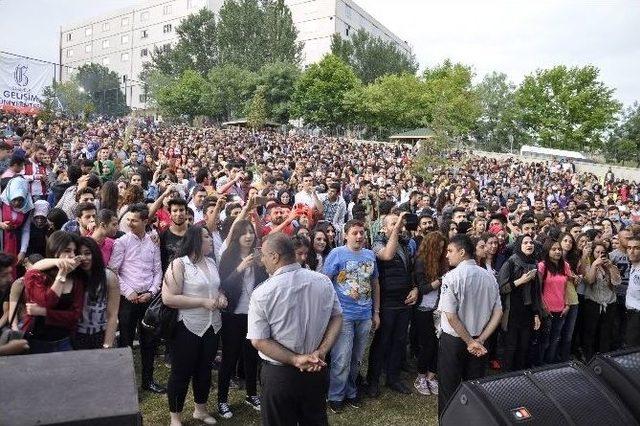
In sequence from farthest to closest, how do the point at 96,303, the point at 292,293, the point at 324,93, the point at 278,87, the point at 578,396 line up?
1. the point at 278,87
2. the point at 324,93
3. the point at 96,303
4. the point at 292,293
5. the point at 578,396

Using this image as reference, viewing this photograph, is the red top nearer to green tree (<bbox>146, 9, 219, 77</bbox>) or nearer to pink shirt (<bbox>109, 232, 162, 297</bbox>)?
pink shirt (<bbox>109, 232, 162, 297</bbox>)

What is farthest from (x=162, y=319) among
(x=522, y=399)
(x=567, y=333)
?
(x=567, y=333)

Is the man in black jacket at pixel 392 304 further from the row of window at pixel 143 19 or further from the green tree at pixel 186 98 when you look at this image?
the row of window at pixel 143 19

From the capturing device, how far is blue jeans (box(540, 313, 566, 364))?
225 inches

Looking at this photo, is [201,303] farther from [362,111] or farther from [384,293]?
[362,111]

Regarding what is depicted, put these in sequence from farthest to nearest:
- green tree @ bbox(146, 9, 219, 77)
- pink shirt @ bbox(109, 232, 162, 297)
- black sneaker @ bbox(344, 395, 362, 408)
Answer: green tree @ bbox(146, 9, 219, 77)
black sneaker @ bbox(344, 395, 362, 408)
pink shirt @ bbox(109, 232, 162, 297)

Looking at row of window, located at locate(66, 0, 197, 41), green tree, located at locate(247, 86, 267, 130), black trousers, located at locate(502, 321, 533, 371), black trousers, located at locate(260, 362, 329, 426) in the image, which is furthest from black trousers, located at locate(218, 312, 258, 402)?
row of window, located at locate(66, 0, 197, 41)

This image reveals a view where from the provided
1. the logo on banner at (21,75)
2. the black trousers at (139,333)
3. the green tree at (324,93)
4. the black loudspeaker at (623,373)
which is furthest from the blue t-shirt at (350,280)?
the green tree at (324,93)

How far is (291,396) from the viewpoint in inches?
120

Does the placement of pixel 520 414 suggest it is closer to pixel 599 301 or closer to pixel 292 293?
pixel 292 293

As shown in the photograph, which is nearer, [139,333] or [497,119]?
[139,333]

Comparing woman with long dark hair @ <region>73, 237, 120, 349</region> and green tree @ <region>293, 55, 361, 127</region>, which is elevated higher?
green tree @ <region>293, 55, 361, 127</region>

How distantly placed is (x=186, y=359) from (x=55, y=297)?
1.10 metres

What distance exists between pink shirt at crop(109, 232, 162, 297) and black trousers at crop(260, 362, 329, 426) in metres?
1.91
